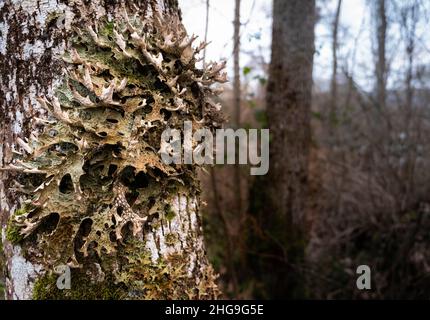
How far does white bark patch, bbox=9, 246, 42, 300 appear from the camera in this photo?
44.8 inches

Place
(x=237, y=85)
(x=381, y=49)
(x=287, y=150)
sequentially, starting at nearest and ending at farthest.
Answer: (x=287, y=150), (x=237, y=85), (x=381, y=49)

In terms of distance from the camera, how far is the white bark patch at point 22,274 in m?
1.14

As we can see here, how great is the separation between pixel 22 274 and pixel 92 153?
0.42 m

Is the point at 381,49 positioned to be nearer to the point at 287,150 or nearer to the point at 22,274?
the point at 287,150

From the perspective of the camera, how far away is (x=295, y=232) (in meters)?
3.70

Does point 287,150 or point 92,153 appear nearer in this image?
point 92,153

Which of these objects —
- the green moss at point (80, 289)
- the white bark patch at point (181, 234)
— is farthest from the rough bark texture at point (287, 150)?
the green moss at point (80, 289)

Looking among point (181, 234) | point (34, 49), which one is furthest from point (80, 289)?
point (34, 49)

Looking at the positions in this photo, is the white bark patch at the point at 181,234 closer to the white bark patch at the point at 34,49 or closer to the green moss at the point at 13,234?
the green moss at the point at 13,234

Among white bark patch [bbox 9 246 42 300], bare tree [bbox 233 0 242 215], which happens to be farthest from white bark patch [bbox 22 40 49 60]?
bare tree [bbox 233 0 242 215]

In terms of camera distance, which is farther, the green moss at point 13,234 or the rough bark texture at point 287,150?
the rough bark texture at point 287,150

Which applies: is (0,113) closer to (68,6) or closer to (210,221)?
(68,6)

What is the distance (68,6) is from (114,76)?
0.81 feet

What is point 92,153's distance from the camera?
43.5 inches
